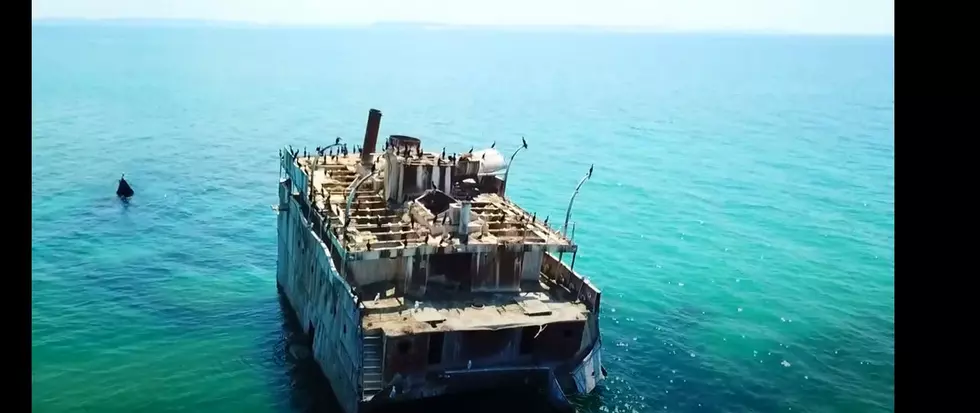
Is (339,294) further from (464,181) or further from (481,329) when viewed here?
(464,181)

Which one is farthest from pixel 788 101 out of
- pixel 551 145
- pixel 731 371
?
pixel 731 371

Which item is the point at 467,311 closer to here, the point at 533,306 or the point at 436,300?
the point at 436,300

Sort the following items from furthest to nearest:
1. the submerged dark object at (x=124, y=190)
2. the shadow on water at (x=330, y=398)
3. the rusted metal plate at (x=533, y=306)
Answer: the submerged dark object at (x=124, y=190), the rusted metal plate at (x=533, y=306), the shadow on water at (x=330, y=398)

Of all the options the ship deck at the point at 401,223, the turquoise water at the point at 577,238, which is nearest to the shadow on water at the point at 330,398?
the turquoise water at the point at 577,238

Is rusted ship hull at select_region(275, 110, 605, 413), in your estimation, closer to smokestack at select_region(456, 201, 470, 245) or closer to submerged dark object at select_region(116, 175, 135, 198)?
smokestack at select_region(456, 201, 470, 245)

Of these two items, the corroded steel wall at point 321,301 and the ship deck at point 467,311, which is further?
the corroded steel wall at point 321,301

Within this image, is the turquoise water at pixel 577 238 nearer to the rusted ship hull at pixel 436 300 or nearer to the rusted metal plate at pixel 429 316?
the rusted ship hull at pixel 436 300

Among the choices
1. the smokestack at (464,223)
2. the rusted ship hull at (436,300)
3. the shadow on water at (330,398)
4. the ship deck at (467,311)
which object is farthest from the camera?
the smokestack at (464,223)
